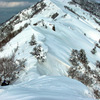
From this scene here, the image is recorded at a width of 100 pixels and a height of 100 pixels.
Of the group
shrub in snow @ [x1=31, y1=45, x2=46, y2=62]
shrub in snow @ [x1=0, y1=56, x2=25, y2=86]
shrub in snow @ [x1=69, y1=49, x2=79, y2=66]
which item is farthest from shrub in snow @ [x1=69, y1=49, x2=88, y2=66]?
shrub in snow @ [x1=0, y1=56, x2=25, y2=86]

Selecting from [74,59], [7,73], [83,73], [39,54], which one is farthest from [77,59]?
[7,73]

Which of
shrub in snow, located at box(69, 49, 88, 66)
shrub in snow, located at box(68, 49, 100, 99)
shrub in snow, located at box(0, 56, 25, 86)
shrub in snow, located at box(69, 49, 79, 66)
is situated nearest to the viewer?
shrub in snow, located at box(0, 56, 25, 86)

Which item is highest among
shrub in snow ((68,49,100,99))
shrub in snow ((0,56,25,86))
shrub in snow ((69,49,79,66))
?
shrub in snow ((0,56,25,86))

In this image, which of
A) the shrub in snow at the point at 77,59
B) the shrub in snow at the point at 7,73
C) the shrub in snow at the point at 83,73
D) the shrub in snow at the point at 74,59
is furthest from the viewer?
the shrub in snow at the point at 77,59

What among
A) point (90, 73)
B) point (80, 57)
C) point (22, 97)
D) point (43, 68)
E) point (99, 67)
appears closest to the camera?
point (22, 97)

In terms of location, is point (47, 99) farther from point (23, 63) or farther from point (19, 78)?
point (23, 63)

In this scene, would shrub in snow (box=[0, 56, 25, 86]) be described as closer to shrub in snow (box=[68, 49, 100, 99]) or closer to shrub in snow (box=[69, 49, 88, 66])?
shrub in snow (box=[68, 49, 100, 99])

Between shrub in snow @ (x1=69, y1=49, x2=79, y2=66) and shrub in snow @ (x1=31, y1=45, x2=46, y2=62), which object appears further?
shrub in snow @ (x1=69, y1=49, x2=79, y2=66)

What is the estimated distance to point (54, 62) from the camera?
9656mm

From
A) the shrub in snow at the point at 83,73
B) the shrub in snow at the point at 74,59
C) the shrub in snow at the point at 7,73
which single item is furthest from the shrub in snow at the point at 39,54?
the shrub in snow at the point at 74,59

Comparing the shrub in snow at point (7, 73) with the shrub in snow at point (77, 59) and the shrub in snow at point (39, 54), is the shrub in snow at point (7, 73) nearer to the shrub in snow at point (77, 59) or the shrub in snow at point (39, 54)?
the shrub in snow at point (39, 54)

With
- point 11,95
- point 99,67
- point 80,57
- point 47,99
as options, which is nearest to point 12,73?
point 11,95

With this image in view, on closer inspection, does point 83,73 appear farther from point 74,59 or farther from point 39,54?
point 39,54

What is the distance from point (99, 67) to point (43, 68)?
675cm
